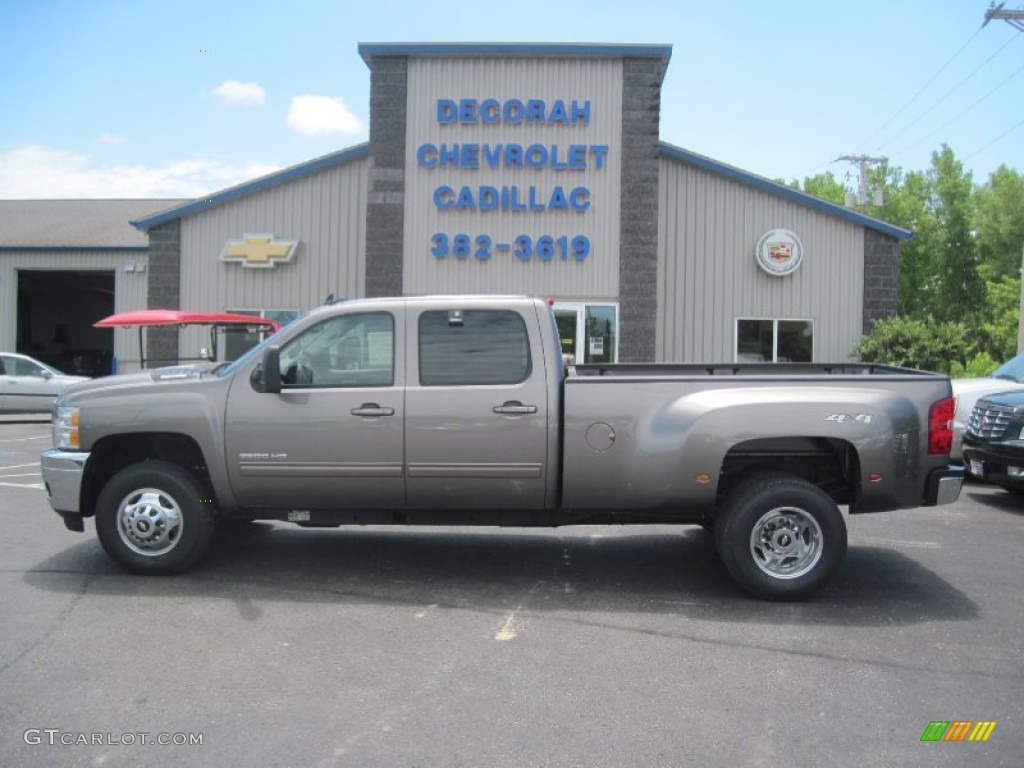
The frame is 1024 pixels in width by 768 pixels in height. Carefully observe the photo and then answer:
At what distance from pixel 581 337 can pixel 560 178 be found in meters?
3.05

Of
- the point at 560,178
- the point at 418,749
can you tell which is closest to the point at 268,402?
the point at 418,749

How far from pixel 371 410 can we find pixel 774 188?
46.3 ft

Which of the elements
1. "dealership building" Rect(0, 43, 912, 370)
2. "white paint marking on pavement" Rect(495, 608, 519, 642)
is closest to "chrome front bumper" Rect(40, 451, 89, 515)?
"white paint marking on pavement" Rect(495, 608, 519, 642)

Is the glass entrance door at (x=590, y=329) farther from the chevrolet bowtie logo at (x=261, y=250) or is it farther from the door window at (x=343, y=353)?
the door window at (x=343, y=353)

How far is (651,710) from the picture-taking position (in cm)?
407

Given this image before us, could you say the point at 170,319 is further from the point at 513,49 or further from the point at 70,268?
the point at 70,268

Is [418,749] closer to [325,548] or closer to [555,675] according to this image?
[555,675]

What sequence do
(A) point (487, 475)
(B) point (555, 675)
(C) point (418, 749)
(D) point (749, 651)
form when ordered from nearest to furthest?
(C) point (418, 749), (B) point (555, 675), (D) point (749, 651), (A) point (487, 475)

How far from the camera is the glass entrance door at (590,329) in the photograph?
1741 centimetres

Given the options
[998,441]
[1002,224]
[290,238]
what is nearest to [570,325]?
[290,238]

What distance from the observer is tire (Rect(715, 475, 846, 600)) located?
5.67 meters

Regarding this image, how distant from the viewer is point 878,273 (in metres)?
18.0

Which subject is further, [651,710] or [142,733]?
[651,710]

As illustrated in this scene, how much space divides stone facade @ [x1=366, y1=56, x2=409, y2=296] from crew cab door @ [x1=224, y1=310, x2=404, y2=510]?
11531mm
